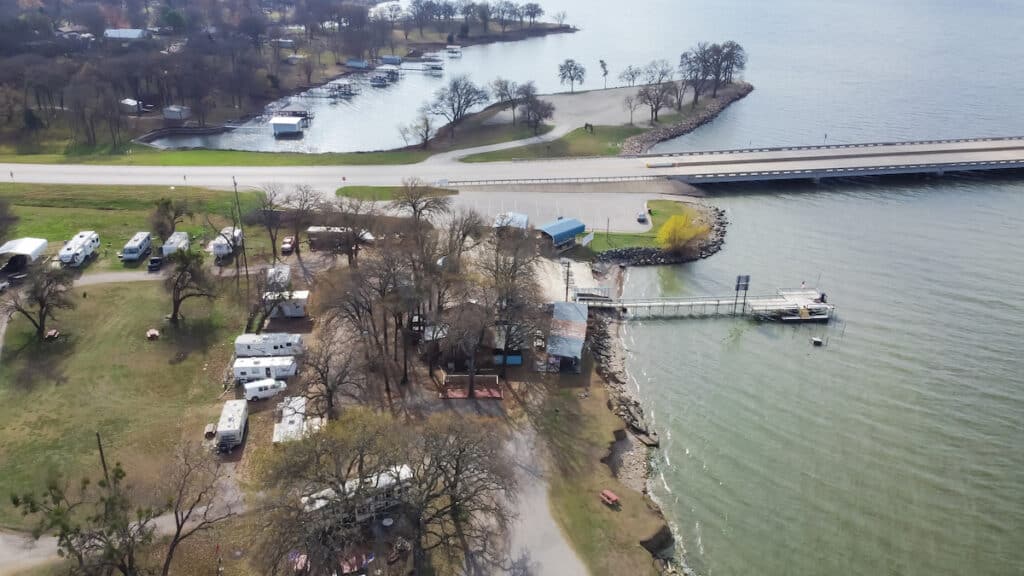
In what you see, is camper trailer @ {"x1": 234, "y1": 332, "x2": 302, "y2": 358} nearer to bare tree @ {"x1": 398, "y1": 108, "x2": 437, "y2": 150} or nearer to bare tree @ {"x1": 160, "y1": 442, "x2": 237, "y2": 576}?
bare tree @ {"x1": 160, "y1": 442, "x2": 237, "y2": 576}

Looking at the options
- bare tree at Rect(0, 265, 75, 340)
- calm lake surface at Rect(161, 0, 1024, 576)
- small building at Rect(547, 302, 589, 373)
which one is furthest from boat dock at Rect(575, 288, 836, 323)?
bare tree at Rect(0, 265, 75, 340)

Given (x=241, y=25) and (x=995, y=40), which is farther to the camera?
(x=995, y=40)

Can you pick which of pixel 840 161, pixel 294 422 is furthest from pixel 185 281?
pixel 840 161

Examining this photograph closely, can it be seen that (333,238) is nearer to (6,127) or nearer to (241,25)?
(6,127)

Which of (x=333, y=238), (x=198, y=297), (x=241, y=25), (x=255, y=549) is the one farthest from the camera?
(x=241, y=25)

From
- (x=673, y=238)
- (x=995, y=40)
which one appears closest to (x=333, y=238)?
(x=673, y=238)

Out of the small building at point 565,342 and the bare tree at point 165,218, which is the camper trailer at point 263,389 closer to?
the small building at point 565,342

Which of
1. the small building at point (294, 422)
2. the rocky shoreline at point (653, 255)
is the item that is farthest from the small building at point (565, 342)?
the small building at point (294, 422)

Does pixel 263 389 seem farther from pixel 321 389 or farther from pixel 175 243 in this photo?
pixel 175 243
